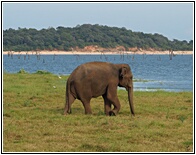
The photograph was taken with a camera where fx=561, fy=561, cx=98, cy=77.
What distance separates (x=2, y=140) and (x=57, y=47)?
494 ft

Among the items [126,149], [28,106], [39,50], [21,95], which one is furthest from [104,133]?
[39,50]

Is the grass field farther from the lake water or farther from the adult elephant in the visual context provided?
the lake water

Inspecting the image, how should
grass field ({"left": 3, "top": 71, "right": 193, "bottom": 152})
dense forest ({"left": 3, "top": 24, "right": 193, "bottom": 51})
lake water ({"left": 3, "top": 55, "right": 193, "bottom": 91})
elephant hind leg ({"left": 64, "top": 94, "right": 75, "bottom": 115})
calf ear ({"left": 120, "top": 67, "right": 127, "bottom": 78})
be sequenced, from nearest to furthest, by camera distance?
grass field ({"left": 3, "top": 71, "right": 193, "bottom": 152}) < elephant hind leg ({"left": 64, "top": 94, "right": 75, "bottom": 115}) < calf ear ({"left": 120, "top": 67, "right": 127, "bottom": 78}) < lake water ({"left": 3, "top": 55, "right": 193, "bottom": 91}) < dense forest ({"left": 3, "top": 24, "right": 193, "bottom": 51})

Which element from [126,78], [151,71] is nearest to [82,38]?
[151,71]

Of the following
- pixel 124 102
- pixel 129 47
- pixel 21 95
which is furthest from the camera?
pixel 129 47

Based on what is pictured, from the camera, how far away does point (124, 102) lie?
19.1 metres

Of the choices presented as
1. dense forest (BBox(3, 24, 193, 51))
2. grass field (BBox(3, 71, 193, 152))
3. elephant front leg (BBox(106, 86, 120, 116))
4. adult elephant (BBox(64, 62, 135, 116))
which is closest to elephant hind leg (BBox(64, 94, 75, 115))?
adult elephant (BBox(64, 62, 135, 116))

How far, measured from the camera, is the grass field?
36.3ft

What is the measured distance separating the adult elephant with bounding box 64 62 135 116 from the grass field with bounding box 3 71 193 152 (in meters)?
0.34

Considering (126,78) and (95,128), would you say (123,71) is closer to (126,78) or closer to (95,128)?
→ (126,78)

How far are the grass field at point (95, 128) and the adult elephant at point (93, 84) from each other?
1.13 feet

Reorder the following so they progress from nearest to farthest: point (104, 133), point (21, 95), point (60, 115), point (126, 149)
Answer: point (126, 149) → point (104, 133) → point (60, 115) → point (21, 95)

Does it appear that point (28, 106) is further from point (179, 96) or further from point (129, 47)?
point (129, 47)

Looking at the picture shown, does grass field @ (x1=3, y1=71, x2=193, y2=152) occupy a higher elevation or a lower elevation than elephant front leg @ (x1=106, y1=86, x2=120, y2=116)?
lower
